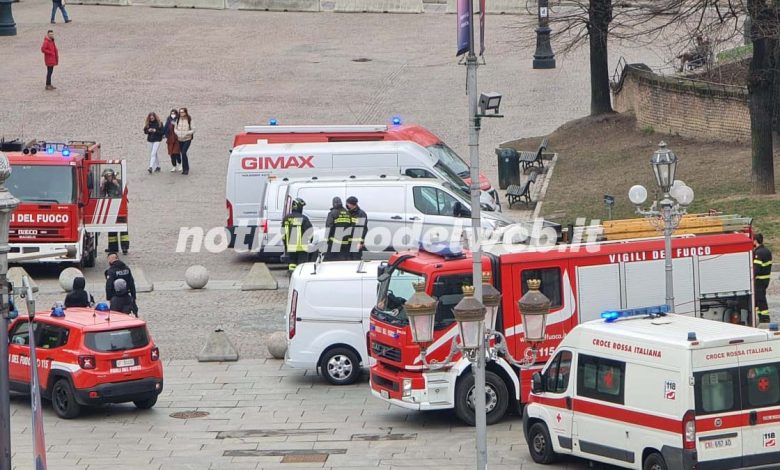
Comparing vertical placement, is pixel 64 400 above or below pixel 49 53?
below

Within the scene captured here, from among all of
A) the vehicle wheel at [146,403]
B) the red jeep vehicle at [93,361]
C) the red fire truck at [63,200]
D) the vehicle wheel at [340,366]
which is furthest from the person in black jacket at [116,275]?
the red fire truck at [63,200]

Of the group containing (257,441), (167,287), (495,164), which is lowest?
(257,441)

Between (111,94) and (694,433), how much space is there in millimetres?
35987

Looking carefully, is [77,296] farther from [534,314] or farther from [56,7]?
[56,7]

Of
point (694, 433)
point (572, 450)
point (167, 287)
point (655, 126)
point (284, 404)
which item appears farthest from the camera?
point (655, 126)

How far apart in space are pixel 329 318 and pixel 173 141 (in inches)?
725

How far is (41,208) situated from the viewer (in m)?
29.9

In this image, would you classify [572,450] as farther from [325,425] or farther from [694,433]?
[325,425]

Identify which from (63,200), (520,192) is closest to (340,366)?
(63,200)

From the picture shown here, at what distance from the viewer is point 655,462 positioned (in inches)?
643

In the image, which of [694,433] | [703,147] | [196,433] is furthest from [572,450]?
[703,147]

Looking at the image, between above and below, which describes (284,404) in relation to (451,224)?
below

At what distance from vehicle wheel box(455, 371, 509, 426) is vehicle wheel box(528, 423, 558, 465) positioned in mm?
1583

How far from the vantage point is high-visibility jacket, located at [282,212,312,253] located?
1132 inches
